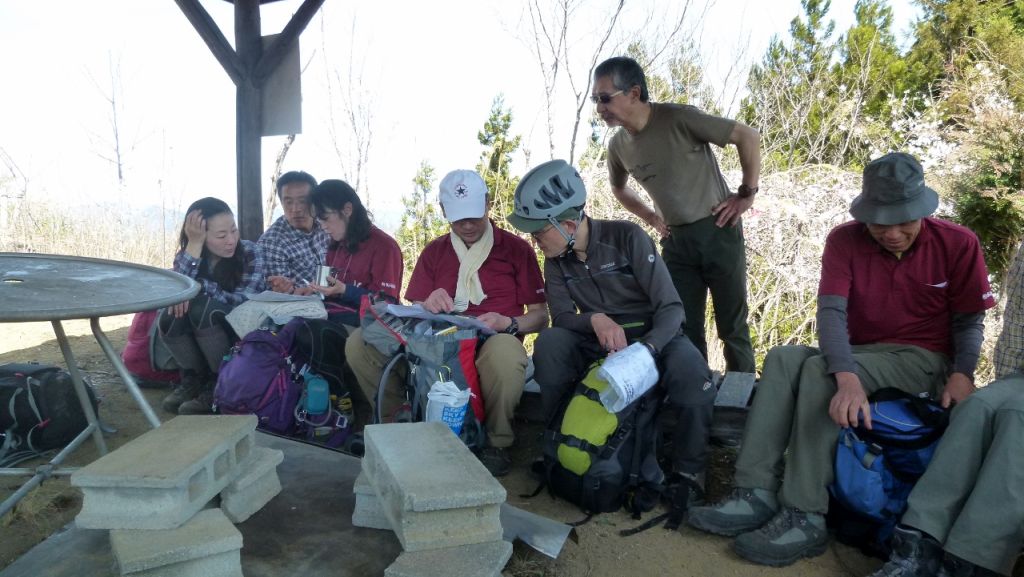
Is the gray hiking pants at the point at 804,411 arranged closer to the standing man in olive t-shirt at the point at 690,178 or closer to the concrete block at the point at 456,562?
the standing man in olive t-shirt at the point at 690,178

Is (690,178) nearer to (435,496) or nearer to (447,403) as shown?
(447,403)

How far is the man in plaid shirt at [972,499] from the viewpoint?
77.2 inches

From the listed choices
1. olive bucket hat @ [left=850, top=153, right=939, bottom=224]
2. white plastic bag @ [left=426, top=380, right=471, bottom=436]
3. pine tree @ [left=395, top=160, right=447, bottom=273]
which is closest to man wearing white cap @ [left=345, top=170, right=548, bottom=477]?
white plastic bag @ [left=426, top=380, right=471, bottom=436]

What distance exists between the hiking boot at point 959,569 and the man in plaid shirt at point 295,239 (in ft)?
10.9

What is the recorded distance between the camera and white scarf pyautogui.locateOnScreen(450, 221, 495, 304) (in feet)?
11.2

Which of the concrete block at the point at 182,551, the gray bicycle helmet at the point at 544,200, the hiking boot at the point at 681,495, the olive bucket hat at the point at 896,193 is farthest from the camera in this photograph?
the gray bicycle helmet at the point at 544,200

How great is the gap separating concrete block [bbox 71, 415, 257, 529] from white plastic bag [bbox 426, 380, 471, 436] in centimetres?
88

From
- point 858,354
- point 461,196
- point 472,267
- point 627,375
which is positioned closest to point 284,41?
point 461,196

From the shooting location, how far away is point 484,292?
3439 millimetres

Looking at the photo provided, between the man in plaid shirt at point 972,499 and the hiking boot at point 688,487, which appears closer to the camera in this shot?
the man in plaid shirt at point 972,499

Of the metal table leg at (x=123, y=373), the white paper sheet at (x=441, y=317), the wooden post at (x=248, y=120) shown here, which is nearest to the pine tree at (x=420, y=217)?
the wooden post at (x=248, y=120)

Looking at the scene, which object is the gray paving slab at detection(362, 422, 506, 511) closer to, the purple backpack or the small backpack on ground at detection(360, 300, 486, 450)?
the small backpack on ground at detection(360, 300, 486, 450)

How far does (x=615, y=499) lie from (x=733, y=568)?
1.69ft

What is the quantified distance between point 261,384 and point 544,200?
5.49 ft
